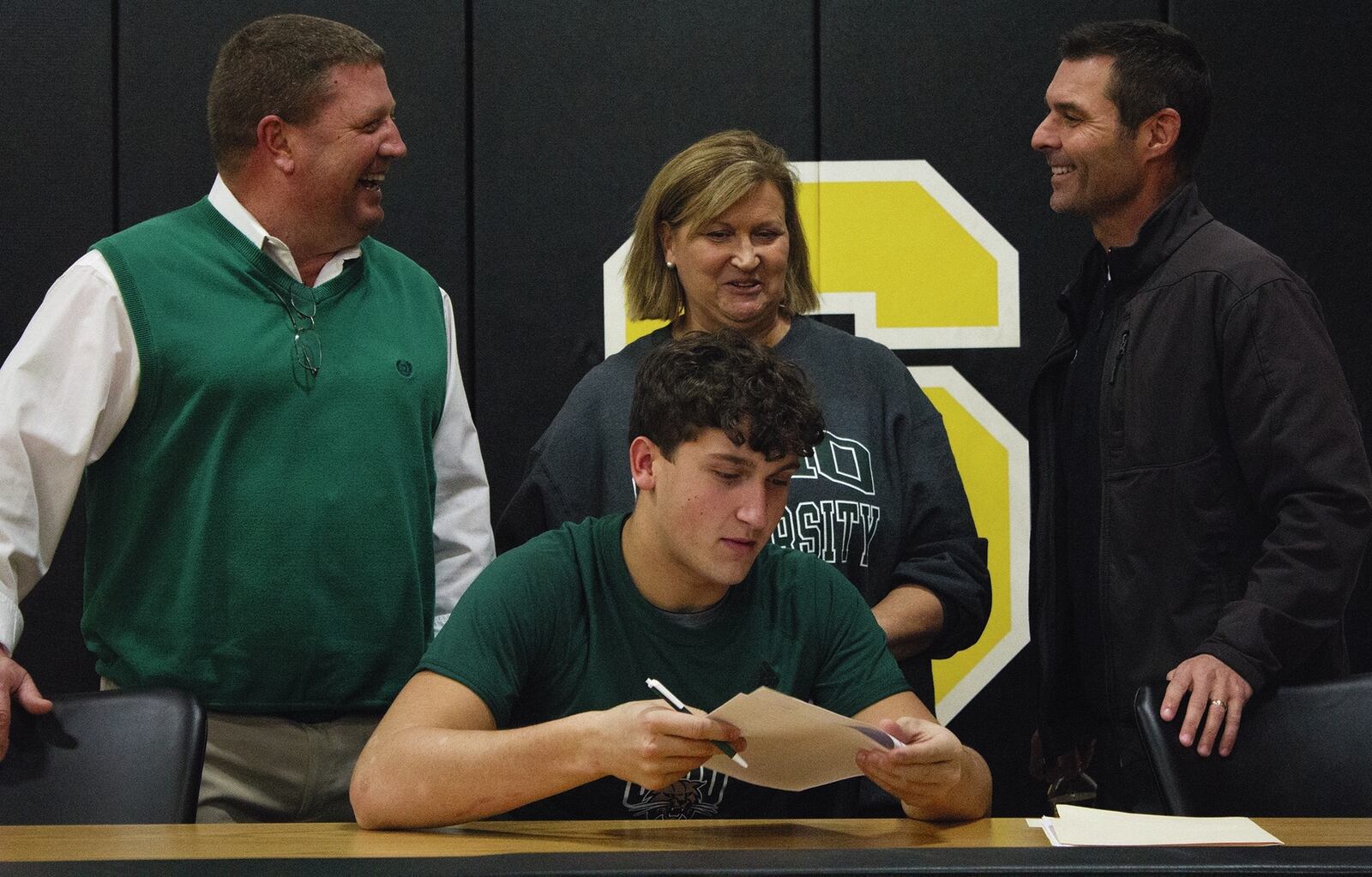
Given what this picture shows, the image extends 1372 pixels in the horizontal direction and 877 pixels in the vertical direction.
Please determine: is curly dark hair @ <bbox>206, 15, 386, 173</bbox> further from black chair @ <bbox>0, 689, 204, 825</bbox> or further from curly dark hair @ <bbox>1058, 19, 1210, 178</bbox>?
curly dark hair @ <bbox>1058, 19, 1210, 178</bbox>

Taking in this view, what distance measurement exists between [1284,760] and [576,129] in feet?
6.03

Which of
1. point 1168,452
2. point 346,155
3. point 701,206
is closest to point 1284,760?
point 1168,452

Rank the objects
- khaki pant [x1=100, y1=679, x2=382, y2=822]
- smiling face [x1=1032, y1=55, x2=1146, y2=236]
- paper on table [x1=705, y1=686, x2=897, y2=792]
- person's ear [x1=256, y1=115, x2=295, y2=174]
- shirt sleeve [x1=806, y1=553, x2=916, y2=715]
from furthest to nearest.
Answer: smiling face [x1=1032, y1=55, x2=1146, y2=236] < person's ear [x1=256, y1=115, x2=295, y2=174] < khaki pant [x1=100, y1=679, x2=382, y2=822] < shirt sleeve [x1=806, y1=553, x2=916, y2=715] < paper on table [x1=705, y1=686, x2=897, y2=792]

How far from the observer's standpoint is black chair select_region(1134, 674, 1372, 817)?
1784mm

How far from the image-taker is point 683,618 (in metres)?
1.77

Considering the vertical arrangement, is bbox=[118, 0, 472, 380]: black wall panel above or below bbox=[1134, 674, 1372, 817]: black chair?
above

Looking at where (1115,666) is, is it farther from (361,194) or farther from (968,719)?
(361,194)

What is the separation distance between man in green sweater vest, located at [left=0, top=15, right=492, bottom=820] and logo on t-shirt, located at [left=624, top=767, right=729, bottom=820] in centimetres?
56

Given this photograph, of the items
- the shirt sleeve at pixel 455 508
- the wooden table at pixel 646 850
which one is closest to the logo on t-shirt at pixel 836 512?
the shirt sleeve at pixel 455 508

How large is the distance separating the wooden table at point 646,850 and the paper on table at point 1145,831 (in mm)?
29

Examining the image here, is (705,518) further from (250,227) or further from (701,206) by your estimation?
(250,227)

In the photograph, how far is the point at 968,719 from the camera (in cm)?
301

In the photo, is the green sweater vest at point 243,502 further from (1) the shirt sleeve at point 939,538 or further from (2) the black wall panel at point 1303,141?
(2) the black wall panel at point 1303,141

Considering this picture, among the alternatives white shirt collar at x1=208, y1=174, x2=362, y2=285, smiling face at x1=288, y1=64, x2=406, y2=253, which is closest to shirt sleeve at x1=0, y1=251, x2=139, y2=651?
white shirt collar at x1=208, y1=174, x2=362, y2=285
